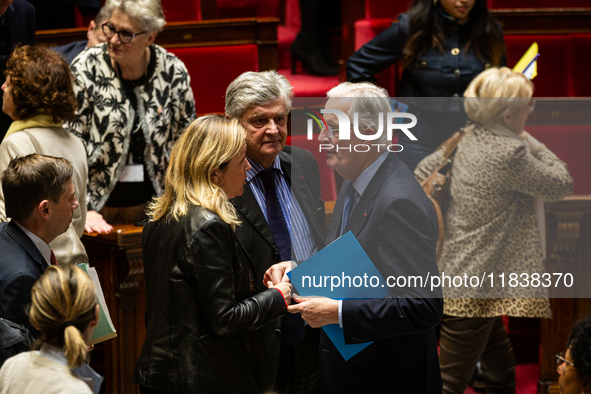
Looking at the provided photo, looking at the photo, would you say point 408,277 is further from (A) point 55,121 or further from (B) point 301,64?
(B) point 301,64

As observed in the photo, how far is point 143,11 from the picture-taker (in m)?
2.81

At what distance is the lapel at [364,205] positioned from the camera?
1.65 m

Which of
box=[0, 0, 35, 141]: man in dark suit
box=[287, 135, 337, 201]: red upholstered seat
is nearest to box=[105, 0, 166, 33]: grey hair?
box=[0, 0, 35, 141]: man in dark suit

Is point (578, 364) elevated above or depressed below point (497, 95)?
below

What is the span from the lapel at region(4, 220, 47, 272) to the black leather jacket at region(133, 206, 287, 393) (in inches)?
11.1

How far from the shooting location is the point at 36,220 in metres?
1.78

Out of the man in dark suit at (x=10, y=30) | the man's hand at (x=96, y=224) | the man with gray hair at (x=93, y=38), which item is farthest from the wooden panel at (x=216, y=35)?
the man's hand at (x=96, y=224)

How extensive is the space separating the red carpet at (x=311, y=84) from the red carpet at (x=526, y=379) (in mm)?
2047

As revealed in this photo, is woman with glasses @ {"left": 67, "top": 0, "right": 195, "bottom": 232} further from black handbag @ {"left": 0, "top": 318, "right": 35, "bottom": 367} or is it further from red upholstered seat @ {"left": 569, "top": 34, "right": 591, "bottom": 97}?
red upholstered seat @ {"left": 569, "top": 34, "right": 591, "bottom": 97}

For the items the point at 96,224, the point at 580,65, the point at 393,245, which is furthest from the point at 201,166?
Answer: the point at 580,65

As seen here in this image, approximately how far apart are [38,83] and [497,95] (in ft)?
4.99

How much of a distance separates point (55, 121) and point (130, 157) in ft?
2.05

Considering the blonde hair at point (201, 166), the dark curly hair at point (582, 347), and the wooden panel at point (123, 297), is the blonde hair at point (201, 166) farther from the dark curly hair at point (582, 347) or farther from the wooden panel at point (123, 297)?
the dark curly hair at point (582, 347)

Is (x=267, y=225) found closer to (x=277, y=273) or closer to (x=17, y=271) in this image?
(x=277, y=273)
